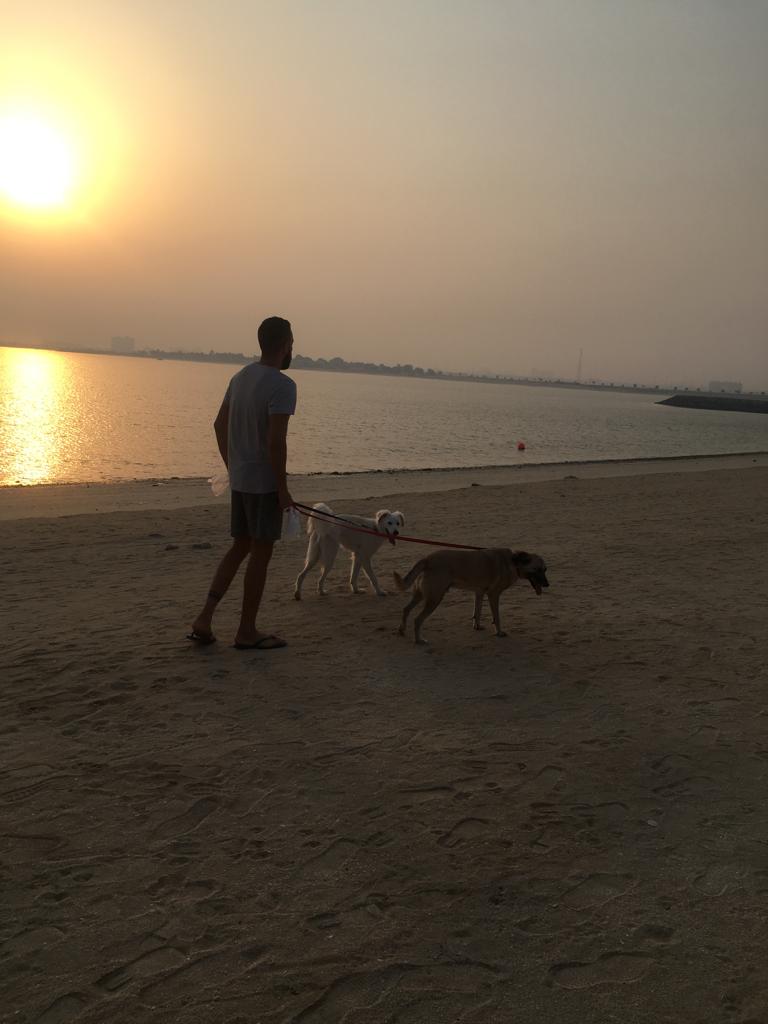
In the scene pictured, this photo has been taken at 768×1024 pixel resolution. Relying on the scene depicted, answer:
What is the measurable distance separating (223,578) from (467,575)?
1970 mm

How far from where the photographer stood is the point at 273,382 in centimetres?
536

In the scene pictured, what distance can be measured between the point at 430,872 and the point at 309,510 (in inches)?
168

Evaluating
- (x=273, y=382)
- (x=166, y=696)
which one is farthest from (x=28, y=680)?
(x=273, y=382)

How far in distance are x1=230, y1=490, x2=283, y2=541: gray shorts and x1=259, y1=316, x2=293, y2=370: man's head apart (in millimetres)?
933

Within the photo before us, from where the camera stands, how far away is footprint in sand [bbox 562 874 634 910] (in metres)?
3.03

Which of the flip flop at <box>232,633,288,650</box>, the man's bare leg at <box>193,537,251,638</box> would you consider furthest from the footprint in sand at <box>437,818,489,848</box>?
the man's bare leg at <box>193,537,251,638</box>

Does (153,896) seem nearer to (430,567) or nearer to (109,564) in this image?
(430,567)

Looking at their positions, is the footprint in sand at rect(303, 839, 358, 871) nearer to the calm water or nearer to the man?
the man

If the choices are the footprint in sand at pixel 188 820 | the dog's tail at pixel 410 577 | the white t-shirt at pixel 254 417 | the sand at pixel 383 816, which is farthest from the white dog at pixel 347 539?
the footprint in sand at pixel 188 820

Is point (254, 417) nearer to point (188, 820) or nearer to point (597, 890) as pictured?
point (188, 820)

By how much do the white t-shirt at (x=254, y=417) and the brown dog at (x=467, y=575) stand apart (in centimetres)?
153

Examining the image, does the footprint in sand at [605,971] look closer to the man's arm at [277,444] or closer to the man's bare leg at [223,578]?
the man's arm at [277,444]

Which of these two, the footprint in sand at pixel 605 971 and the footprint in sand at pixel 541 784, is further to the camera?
the footprint in sand at pixel 541 784

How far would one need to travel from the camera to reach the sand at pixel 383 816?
2588 millimetres
